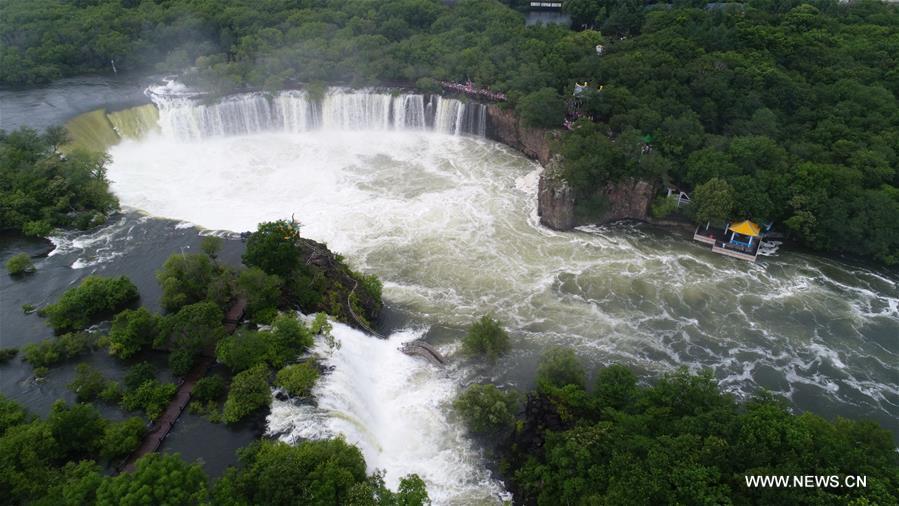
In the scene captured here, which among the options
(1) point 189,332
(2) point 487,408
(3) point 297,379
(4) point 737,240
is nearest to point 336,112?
(1) point 189,332

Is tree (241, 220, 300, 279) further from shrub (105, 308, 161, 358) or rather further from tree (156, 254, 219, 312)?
shrub (105, 308, 161, 358)

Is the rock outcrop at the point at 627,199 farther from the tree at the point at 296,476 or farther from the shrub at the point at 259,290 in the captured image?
the tree at the point at 296,476

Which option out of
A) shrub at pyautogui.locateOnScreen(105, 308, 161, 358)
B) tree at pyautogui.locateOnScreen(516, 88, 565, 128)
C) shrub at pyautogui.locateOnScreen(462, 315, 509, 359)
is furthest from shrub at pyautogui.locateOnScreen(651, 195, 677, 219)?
shrub at pyautogui.locateOnScreen(105, 308, 161, 358)

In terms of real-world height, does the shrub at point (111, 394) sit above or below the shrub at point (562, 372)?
below

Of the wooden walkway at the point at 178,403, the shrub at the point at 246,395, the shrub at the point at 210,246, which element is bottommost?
the wooden walkway at the point at 178,403

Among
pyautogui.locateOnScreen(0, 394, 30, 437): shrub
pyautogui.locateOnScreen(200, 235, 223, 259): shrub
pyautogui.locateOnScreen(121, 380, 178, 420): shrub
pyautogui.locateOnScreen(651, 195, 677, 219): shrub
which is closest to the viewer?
pyautogui.locateOnScreen(0, 394, 30, 437): shrub

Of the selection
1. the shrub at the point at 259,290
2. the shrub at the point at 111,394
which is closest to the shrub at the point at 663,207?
the shrub at the point at 259,290

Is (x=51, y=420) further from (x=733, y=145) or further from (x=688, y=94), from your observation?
(x=688, y=94)

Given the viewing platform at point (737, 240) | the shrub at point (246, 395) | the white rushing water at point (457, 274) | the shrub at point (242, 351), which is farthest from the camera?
the viewing platform at point (737, 240)
